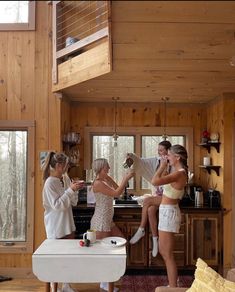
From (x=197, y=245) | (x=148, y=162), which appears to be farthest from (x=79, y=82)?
(x=197, y=245)

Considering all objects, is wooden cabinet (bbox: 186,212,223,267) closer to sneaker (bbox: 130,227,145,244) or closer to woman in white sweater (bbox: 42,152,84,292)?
sneaker (bbox: 130,227,145,244)

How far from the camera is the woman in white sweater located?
309 centimetres

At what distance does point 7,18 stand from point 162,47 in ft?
7.59

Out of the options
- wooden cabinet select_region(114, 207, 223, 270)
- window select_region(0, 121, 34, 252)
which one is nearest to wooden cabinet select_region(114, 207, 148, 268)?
wooden cabinet select_region(114, 207, 223, 270)

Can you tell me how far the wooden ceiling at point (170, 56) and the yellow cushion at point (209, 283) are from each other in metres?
1.43

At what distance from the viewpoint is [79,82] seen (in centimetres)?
333

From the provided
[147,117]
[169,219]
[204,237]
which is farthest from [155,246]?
[147,117]

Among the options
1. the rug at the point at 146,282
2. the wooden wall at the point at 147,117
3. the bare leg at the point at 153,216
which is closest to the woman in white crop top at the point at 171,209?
the rug at the point at 146,282

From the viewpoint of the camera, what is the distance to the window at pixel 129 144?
4.68m

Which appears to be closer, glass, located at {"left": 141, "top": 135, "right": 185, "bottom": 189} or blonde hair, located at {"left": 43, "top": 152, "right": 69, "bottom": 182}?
blonde hair, located at {"left": 43, "top": 152, "right": 69, "bottom": 182}

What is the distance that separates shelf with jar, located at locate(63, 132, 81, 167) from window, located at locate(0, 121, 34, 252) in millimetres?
468

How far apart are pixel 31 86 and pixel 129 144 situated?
163 cm

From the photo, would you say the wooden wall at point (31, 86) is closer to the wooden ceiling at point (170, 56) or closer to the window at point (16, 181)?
the window at point (16, 181)

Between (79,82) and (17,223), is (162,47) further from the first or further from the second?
(17,223)
